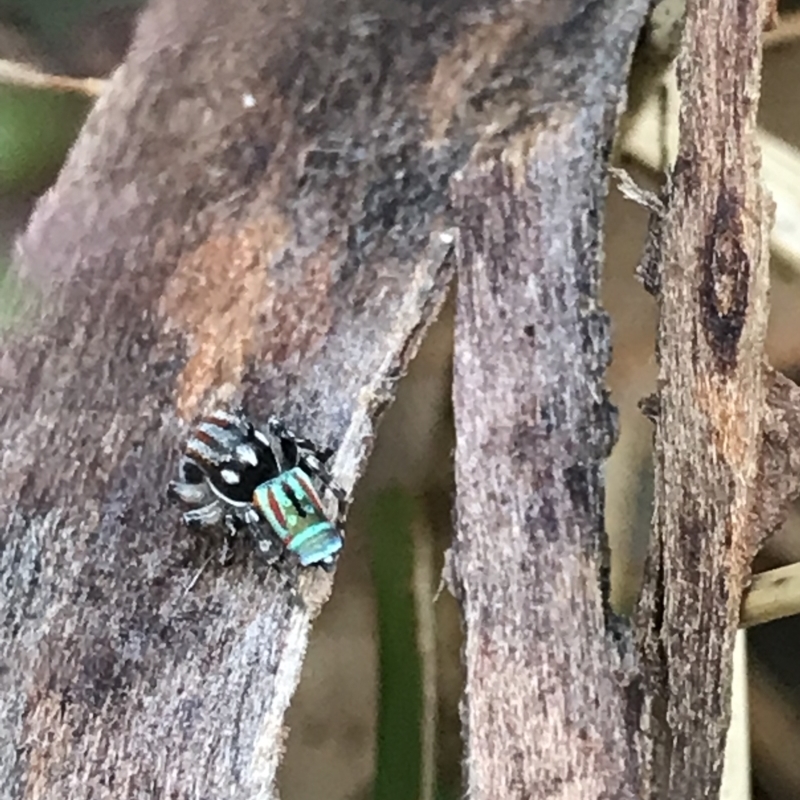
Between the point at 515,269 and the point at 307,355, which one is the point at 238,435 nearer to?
the point at 307,355

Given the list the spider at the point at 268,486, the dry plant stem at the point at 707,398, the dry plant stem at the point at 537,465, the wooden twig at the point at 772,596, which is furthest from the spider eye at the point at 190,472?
the wooden twig at the point at 772,596

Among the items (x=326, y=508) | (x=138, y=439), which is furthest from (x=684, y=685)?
(x=138, y=439)

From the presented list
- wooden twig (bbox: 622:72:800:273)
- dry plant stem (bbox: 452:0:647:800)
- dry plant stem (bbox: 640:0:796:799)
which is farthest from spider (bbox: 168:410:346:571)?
wooden twig (bbox: 622:72:800:273)

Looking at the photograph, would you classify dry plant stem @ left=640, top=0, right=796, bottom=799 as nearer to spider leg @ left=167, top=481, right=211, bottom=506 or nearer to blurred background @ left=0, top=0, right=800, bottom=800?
blurred background @ left=0, top=0, right=800, bottom=800

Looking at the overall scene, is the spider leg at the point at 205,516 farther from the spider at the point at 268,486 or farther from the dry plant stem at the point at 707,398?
the dry plant stem at the point at 707,398

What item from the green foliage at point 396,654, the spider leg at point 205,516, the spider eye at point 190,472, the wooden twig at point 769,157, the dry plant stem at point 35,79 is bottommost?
the green foliage at point 396,654

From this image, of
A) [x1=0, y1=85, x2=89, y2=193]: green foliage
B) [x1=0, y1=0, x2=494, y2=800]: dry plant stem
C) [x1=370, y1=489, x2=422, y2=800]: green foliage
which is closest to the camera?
[x1=0, y1=0, x2=494, y2=800]: dry plant stem

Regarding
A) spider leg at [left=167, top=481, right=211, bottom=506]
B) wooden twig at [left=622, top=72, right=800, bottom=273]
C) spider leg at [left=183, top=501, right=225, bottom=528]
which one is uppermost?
spider leg at [left=167, top=481, right=211, bottom=506]
